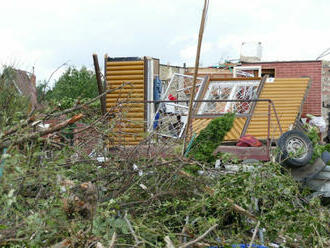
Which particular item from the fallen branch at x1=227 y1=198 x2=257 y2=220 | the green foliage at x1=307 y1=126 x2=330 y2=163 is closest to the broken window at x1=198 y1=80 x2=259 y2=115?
the green foliage at x1=307 y1=126 x2=330 y2=163

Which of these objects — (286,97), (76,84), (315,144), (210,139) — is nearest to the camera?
(210,139)

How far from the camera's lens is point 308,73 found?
1941 centimetres

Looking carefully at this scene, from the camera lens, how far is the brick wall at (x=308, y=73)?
18.8m

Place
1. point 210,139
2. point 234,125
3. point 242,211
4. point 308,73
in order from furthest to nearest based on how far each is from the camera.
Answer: point 308,73, point 234,125, point 210,139, point 242,211

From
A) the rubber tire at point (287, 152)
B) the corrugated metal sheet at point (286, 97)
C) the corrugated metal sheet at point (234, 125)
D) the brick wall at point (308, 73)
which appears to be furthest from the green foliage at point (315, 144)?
the brick wall at point (308, 73)

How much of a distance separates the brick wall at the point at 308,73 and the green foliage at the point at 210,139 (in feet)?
45.1

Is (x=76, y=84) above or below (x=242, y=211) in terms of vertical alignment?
above

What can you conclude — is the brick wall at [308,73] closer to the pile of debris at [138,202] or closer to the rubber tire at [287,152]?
the rubber tire at [287,152]

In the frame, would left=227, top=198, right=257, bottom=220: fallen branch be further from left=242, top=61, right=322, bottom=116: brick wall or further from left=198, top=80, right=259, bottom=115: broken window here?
left=242, top=61, right=322, bottom=116: brick wall

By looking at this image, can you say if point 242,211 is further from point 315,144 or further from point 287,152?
point 315,144

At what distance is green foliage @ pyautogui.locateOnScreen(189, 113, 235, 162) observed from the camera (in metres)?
5.25

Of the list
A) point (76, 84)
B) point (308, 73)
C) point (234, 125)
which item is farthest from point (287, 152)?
point (76, 84)

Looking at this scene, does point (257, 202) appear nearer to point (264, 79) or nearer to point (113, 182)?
point (113, 182)

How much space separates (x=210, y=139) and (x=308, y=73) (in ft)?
49.0
